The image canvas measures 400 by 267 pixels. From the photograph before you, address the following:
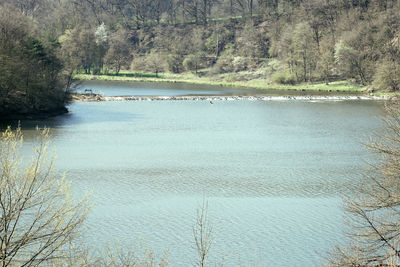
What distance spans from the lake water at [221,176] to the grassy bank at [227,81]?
28.4 metres

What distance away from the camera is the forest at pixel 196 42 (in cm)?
5416

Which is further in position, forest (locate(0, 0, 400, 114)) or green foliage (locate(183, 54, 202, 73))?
green foliage (locate(183, 54, 202, 73))

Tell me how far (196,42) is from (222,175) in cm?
9694

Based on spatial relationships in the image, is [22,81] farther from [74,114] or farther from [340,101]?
[340,101]

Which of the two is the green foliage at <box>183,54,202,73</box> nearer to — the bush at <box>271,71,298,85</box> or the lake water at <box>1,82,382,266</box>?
the bush at <box>271,71,298,85</box>

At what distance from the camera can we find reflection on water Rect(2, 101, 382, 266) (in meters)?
21.2

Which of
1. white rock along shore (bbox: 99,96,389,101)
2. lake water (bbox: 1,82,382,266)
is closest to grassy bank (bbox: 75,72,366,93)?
white rock along shore (bbox: 99,96,389,101)

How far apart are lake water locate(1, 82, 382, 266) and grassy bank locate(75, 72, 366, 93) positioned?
2841 cm

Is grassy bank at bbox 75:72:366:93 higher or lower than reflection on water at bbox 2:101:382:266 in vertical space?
higher

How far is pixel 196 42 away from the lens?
412ft

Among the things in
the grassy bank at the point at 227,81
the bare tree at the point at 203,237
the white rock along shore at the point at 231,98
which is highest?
the grassy bank at the point at 227,81

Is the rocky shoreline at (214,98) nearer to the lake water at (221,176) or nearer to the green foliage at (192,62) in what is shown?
the lake water at (221,176)

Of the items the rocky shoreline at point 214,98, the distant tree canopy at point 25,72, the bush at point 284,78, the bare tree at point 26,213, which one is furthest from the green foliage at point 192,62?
the bare tree at point 26,213

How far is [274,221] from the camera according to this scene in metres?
23.3
